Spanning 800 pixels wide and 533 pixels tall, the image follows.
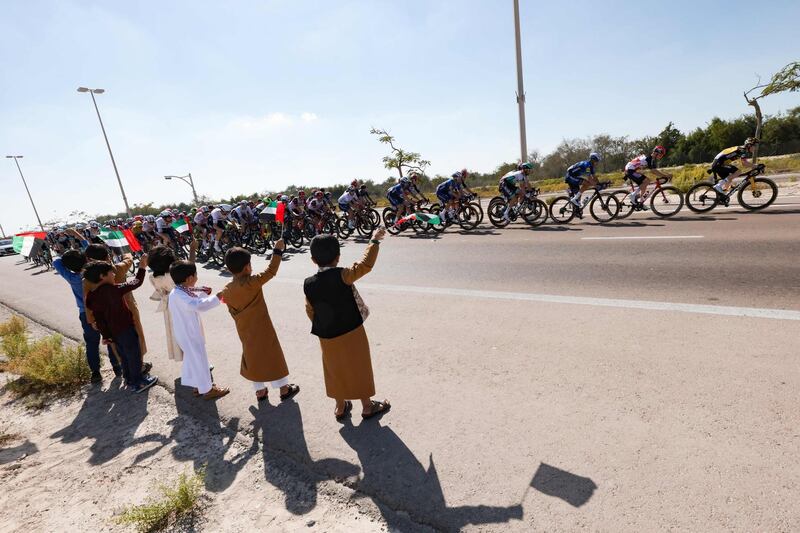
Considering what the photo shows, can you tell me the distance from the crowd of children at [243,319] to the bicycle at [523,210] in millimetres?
9922

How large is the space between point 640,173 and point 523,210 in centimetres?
315

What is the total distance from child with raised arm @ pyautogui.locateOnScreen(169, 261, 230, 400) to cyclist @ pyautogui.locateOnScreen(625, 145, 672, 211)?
10.5 meters

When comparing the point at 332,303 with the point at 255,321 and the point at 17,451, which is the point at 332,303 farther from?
the point at 17,451

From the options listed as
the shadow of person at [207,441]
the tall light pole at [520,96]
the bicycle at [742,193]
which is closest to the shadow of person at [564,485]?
the shadow of person at [207,441]

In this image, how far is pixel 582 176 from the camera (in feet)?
37.6

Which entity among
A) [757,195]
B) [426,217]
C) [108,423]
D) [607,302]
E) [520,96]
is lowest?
[607,302]

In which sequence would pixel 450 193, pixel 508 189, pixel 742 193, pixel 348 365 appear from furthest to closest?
pixel 450 193, pixel 508 189, pixel 742 193, pixel 348 365

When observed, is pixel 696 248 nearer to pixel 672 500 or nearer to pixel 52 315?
pixel 672 500

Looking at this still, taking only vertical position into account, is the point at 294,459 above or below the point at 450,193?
below

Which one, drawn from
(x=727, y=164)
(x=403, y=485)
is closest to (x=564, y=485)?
(x=403, y=485)

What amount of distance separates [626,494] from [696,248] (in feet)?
21.9

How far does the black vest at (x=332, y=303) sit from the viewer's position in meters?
3.13

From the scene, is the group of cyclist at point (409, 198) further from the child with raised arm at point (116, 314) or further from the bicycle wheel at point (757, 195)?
the child with raised arm at point (116, 314)

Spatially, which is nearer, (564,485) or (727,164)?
(564,485)
